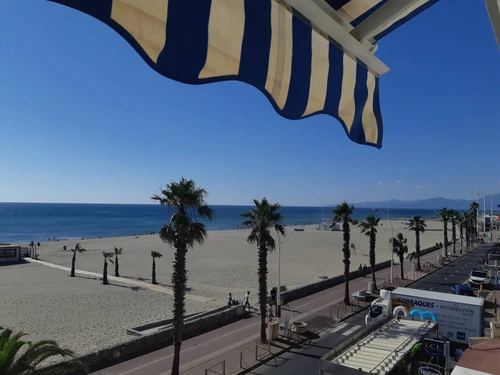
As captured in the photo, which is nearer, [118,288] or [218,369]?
[218,369]

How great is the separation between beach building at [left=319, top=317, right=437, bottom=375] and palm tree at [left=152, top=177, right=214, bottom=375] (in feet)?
21.5

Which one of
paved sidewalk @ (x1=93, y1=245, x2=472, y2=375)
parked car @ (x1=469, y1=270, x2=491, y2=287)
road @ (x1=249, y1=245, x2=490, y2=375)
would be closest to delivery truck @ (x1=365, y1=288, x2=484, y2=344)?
road @ (x1=249, y1=245, x2=490, y2=375)

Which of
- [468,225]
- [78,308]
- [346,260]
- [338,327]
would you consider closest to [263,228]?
[338,327]

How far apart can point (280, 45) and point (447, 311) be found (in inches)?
819

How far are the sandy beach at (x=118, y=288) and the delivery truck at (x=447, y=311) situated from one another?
11.7m

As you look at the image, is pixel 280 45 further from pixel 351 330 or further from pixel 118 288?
pixel 118 288

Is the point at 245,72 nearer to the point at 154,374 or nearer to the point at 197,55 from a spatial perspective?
the point at 197,55

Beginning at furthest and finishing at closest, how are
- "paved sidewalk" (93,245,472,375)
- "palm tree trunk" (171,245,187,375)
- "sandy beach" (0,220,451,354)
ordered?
"sandy beach" (0,220,451,354) < "paved sidewalk" (93,245,472,375) < "palm tree trunk" (171,245,187,375)

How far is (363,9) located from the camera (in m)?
2.10

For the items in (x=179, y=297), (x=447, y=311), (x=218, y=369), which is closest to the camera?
(x=179, y=297)

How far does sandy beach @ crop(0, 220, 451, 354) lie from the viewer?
22.0 metres

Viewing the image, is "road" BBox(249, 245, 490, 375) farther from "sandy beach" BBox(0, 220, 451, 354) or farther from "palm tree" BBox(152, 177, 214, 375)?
"sandy beach" BBox(0, 220, 451, 354)

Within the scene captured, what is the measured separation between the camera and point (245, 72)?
5.57 ft

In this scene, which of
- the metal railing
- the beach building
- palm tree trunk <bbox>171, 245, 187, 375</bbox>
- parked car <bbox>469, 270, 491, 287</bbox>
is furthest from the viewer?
parked car <bbox>469, 270, 491, 287</bbox>
